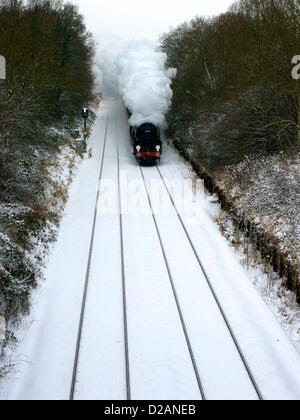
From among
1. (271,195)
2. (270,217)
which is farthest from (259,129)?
(270,217)

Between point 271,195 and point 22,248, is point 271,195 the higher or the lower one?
the higher one

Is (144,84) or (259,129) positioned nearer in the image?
(259,129)

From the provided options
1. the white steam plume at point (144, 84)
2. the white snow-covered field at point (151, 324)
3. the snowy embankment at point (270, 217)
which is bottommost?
the white snow-covered field at point (151, 324)

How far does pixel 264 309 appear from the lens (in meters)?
9.61

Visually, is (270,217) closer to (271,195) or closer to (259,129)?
(271,195)

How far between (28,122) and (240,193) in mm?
9528

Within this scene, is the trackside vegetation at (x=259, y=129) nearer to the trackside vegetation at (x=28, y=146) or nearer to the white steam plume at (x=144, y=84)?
the white steam plume at (x=144, y=84)

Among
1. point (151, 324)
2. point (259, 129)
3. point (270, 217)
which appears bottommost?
point (151, 324)

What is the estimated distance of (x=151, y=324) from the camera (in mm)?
9023

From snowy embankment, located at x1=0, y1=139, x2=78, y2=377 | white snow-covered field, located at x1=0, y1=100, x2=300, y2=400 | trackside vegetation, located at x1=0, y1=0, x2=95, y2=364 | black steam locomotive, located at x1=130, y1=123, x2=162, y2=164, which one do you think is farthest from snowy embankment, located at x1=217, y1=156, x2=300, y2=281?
trackside vegetation, located at x1=0, y1=0, x2=95, y2=364

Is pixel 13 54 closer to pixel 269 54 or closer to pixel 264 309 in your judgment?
pixel 269 54

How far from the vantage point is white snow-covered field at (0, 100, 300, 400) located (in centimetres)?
731

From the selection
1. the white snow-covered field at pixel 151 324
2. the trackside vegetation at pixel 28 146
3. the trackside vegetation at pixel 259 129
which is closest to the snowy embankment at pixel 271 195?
the trackside vegetation at pixel 259 129

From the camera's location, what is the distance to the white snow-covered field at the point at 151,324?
7.31m
